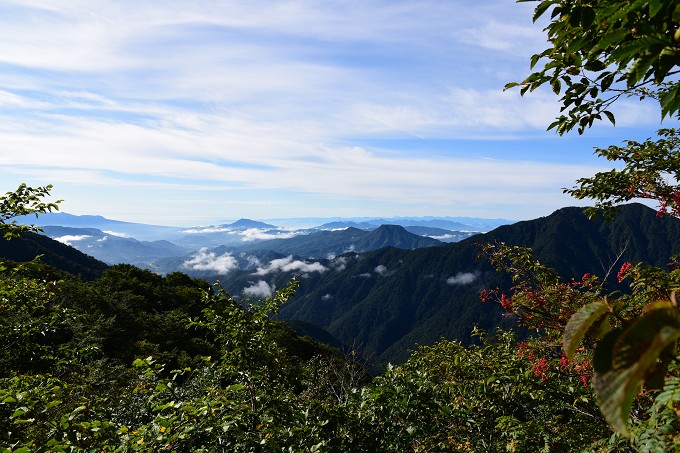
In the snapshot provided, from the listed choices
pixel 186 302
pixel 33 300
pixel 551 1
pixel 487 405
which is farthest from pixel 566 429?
pixel 186 302

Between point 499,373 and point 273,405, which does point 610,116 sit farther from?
point 273,405

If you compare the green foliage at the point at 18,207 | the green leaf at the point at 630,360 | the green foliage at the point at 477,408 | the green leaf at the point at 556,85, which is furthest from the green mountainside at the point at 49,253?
the green leaf at the point at 630,360

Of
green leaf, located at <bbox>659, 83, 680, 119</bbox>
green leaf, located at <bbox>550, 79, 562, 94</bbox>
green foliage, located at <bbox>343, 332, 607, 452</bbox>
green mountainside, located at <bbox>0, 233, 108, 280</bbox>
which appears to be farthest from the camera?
green mountainside, located at <bbox>0, 233, 108, 280</bbox>

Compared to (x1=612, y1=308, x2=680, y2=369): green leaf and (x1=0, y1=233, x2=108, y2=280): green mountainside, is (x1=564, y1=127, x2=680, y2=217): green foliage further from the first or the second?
(x1=0, y1=233, x2=108, y2=280): green mountainside

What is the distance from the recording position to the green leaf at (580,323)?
1.34m

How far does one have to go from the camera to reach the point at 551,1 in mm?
3750

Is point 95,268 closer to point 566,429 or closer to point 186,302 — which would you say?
point 186,302

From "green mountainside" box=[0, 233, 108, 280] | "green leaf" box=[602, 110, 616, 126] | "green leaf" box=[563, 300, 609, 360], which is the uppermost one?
"green leaf" box=[602, 110, 616, 126]

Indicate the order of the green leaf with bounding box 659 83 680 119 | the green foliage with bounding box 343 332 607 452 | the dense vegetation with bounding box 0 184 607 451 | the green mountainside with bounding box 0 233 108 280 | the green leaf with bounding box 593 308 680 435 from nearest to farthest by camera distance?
1. the green leaf with bounding box 593 308 680 435
2. the green leaf with bounding box 659 83 680 119
3. the dense vegetation with bounding box 0 184 607 451
4. the green foliage with bounding box 343 332 607 452
5. the green mountainside with bounding box 0 233 108 280

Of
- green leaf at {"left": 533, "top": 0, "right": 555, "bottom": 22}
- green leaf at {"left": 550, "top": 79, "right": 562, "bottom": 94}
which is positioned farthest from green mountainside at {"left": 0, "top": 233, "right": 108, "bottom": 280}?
green leaf at {"left": 533, "top": 0, "right": 555, "bottom": 22}

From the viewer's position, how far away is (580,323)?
136 cm

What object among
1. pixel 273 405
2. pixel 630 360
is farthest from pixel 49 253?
pixel 630 360

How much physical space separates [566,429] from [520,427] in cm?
184

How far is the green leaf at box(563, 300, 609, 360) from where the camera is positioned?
1341mm
